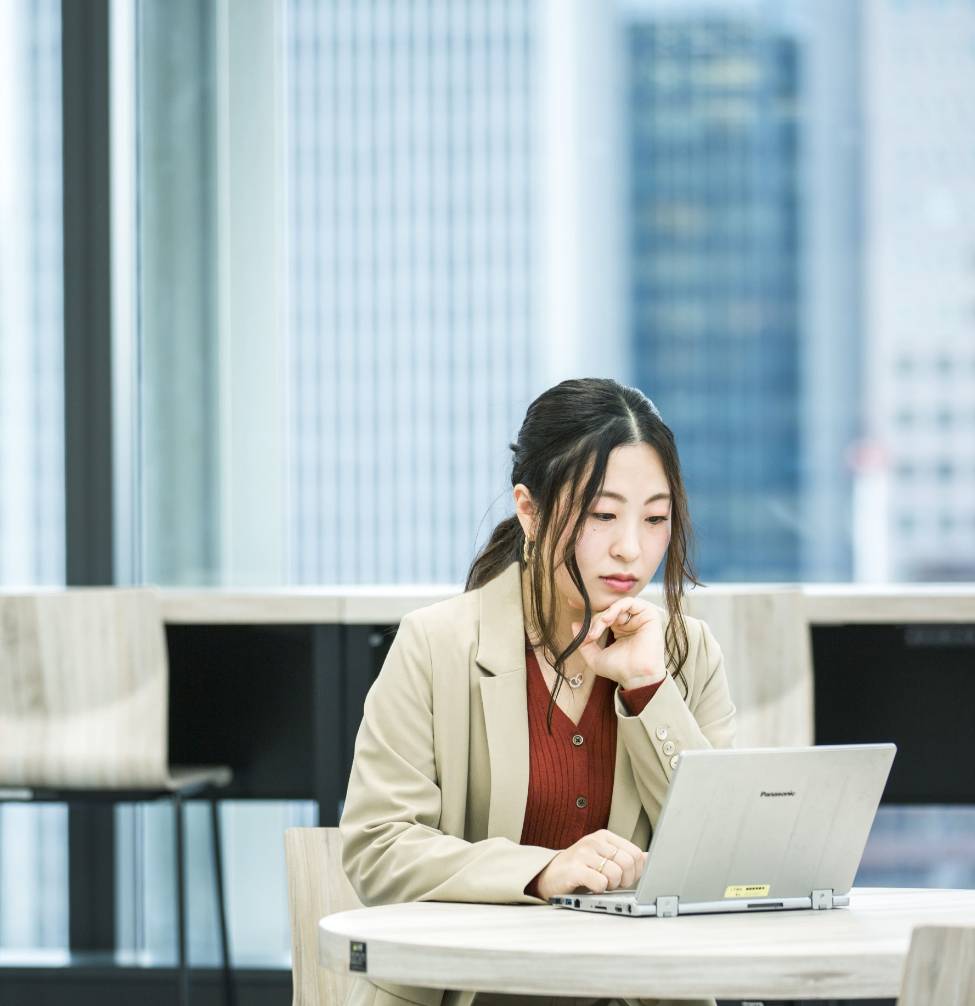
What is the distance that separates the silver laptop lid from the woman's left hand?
26cm

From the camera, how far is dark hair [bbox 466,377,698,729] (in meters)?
1.35

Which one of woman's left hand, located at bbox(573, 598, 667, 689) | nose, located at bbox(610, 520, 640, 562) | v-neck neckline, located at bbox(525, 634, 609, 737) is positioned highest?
nose, located at bbox(610, 520, 640, 562)

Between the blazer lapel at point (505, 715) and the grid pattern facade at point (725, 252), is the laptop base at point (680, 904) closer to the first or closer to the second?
the blazer lapel at point (505, 715)

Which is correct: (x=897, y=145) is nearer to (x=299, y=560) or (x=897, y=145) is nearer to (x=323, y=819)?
(x=299, y=560)

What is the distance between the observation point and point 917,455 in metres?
3.13

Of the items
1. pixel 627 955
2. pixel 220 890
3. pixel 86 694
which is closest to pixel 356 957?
pixel 627 955

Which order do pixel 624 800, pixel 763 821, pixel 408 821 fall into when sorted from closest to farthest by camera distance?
pixel 763 821, pixel 408 821, pixel 624 800

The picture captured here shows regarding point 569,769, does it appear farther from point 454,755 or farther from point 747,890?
point 747,890

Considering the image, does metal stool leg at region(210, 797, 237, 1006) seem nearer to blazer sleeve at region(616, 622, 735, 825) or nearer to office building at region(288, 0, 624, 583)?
office building at region(288, 0, 624, 583)

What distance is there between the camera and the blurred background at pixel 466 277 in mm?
3135

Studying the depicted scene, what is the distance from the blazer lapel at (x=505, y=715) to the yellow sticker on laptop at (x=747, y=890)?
28cm

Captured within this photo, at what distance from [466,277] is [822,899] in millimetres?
2353

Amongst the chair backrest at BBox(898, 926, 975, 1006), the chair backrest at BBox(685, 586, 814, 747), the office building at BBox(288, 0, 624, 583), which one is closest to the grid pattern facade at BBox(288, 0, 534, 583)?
the office building at BBox(288, 0, 624, 583)

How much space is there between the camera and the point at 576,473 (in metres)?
1.35
